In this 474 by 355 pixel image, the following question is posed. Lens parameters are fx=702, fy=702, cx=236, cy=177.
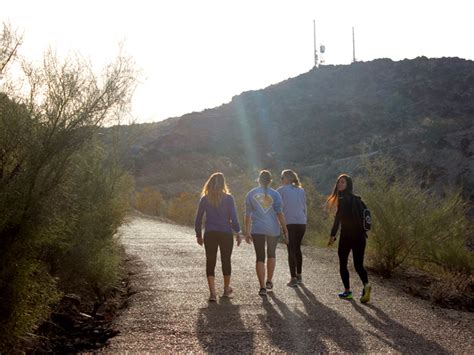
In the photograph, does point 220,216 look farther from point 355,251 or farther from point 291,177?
point 291,177

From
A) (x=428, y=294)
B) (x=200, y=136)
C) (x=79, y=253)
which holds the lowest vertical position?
(x=428, y=294)

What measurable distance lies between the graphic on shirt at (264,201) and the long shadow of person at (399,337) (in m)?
2.51

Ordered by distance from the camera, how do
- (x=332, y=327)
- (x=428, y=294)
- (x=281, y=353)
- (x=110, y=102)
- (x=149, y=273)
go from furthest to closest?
(x=149, y=273) < (x=428, y=294) < (x=110, y=102) < (x=332, y=327) < (x=281, y=353)

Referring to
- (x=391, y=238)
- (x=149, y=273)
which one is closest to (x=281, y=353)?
(x=149, y=273)

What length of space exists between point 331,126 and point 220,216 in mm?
61567

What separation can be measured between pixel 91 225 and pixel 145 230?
16.2 meters

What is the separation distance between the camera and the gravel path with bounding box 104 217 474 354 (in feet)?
26.0

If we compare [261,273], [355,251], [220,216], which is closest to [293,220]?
[261,273]

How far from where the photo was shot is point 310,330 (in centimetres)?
862

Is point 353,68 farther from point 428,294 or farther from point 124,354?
point 124,354

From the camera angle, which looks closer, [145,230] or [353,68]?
[145,230]

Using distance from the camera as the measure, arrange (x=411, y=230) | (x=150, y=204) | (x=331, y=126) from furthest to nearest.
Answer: (x=331, y=126) < (x=150, y=204) < (x=411, y=230)

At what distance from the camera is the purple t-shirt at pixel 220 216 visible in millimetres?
10906

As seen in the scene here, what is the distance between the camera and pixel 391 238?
1566 centimetres
